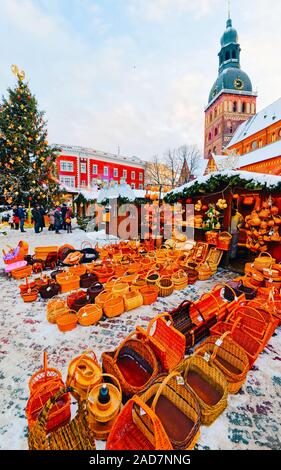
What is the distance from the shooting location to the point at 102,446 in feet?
6.49

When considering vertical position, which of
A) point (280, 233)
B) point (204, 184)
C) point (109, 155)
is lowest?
point (280, 233)

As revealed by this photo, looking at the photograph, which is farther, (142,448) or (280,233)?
(280,233)

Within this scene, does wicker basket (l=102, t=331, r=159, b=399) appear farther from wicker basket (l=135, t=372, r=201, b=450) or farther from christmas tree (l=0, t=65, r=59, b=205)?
christmas tree (l=0, t=65, r=59, b=205)

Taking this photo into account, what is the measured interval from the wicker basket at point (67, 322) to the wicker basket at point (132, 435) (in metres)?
2.02

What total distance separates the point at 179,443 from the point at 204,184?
675 centimetres

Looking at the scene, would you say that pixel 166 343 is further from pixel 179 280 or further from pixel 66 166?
pixel 66 166

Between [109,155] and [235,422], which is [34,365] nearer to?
[235,422]

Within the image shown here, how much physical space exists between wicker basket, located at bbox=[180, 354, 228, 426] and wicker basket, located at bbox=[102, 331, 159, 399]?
39cm

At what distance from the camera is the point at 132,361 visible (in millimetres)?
2742

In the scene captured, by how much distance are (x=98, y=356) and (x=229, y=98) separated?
54.5 m

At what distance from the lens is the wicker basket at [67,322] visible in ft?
11.9

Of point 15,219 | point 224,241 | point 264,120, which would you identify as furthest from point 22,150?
point 264,120

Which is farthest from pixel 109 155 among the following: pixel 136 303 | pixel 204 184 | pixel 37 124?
pixel 136 303
